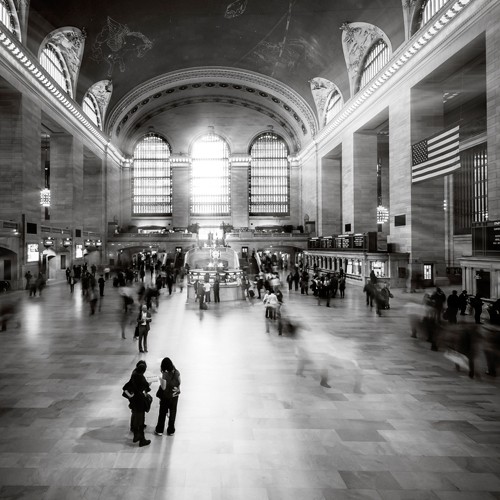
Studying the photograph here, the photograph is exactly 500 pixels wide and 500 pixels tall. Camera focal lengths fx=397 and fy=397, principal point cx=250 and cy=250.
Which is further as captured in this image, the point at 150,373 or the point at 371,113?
the point at 371,113

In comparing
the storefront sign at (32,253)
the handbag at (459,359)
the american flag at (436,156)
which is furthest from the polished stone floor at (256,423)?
the storefront sign at (32,253)

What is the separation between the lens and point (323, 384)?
5.75 m

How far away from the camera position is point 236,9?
77.7 feet

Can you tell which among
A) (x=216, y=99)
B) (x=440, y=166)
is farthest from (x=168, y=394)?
(x=216, y=99)

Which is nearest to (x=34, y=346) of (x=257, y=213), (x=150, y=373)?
(x=150, y=373)

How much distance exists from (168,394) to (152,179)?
37612 mm

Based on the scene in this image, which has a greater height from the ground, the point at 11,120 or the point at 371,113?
the point at 371,113

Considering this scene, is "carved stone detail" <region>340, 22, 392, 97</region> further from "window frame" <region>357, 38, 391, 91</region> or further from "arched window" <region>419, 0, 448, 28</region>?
"arched window" <region>419, 0, 448, 28</region>

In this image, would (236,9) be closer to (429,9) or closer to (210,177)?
(429,9)

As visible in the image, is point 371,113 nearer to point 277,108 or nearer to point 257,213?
point 277,108

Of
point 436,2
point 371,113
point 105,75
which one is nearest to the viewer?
point 436,2

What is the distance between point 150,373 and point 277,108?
112 feet

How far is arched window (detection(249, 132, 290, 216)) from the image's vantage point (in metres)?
39.7

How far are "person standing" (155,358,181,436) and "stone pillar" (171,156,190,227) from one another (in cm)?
3568
